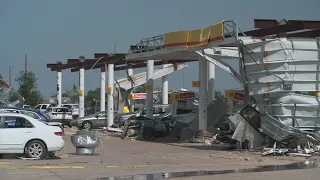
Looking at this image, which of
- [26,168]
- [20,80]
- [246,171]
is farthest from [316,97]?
[20,80]

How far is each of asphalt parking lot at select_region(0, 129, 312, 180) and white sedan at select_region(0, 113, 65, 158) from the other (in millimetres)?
395

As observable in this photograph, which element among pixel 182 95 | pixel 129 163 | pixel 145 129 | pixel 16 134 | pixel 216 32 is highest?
pixel 216 32

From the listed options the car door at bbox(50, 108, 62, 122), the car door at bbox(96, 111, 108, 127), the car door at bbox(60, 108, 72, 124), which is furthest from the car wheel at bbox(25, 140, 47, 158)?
the car door at bbox(60, 108, 72, 124)

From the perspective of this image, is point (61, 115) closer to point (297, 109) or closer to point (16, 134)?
→ point (297, 109)

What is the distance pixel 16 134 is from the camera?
16.4 m

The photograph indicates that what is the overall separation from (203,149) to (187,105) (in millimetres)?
10863

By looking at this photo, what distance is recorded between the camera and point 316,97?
2152cm

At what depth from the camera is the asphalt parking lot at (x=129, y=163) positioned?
44.3ft

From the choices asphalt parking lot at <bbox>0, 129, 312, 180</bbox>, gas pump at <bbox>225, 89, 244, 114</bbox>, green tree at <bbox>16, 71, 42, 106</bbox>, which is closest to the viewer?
asphalt parking lot at <bbox>0, 129, 312, 180</bbox>

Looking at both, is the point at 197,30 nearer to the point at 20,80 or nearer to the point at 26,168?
the point at 26,168

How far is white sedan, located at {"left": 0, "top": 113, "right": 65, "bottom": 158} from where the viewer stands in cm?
1630

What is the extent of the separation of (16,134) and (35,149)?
0.84 m

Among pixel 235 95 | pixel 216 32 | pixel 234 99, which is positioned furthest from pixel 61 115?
pixel 216 32

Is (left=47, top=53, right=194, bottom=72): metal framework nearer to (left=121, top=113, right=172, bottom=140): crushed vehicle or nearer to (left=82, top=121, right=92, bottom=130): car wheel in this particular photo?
(left=82, top=121, right=92, bottom=130): car wheel
